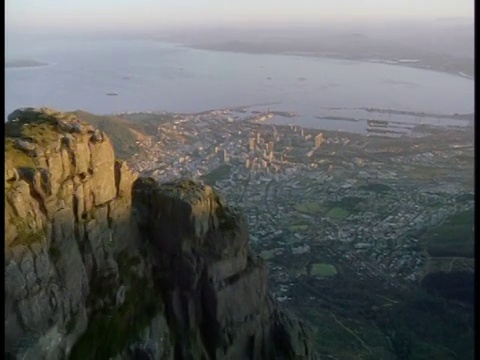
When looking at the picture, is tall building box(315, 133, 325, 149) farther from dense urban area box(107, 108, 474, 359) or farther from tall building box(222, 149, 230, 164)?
tall building box(222, 149, 230, 164)

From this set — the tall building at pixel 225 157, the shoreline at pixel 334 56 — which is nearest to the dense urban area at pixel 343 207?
the tall building at pixel 225 157

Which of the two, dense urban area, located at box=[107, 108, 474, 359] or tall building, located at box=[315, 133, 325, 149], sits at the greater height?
tall building, located at box=[315, 133, 325, 149]

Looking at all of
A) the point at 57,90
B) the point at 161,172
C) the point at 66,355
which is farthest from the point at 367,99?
the point at 66,355

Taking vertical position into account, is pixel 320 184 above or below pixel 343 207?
above

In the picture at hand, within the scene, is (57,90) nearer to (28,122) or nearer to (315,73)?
(28,122)

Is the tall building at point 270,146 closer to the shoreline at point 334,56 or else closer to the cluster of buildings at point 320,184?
the cluster of buildings at point 320,184

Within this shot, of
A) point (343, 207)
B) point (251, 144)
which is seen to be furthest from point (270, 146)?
point (343, 207)

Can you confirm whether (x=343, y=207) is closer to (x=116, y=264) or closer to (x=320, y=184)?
(x=320, y=184)

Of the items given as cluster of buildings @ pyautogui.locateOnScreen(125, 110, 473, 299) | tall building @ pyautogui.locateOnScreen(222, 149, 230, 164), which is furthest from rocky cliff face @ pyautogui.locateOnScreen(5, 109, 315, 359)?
tall building @ pyautogui.locateOnScreen(222, 149, 230, 164)
